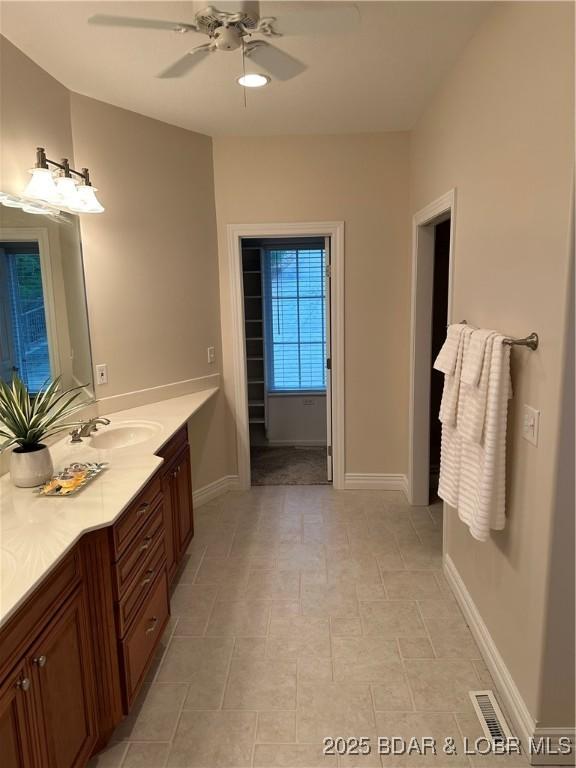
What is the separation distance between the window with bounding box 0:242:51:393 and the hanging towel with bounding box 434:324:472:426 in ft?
6.25

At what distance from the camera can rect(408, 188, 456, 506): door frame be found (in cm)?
338

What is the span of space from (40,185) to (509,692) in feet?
9.39

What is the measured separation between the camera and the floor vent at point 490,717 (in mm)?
1771

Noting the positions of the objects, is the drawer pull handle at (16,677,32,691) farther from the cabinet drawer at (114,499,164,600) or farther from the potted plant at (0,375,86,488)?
the potted plant at (0,375,86,488)

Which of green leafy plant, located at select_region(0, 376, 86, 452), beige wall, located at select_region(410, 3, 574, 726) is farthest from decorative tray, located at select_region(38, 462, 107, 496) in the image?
beige wall, located at select_region(410, 3, 574, 726)

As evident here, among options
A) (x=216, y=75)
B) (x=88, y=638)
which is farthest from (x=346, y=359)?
(x=88, y=638)

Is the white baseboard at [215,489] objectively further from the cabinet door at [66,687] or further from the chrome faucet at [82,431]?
the cabinet door at [66,687]

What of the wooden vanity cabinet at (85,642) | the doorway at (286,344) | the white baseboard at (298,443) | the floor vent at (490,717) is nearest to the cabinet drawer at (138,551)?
the wooden vanity cabinet at (85,642)

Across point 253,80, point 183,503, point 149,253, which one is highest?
point 253,80

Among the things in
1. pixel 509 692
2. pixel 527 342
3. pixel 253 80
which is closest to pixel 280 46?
pixel 253 80

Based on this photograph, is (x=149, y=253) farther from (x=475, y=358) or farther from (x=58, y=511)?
(x=475, y=358)

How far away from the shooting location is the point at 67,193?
234cm

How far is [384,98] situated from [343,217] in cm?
88

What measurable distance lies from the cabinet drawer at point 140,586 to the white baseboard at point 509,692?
147 centimetres
